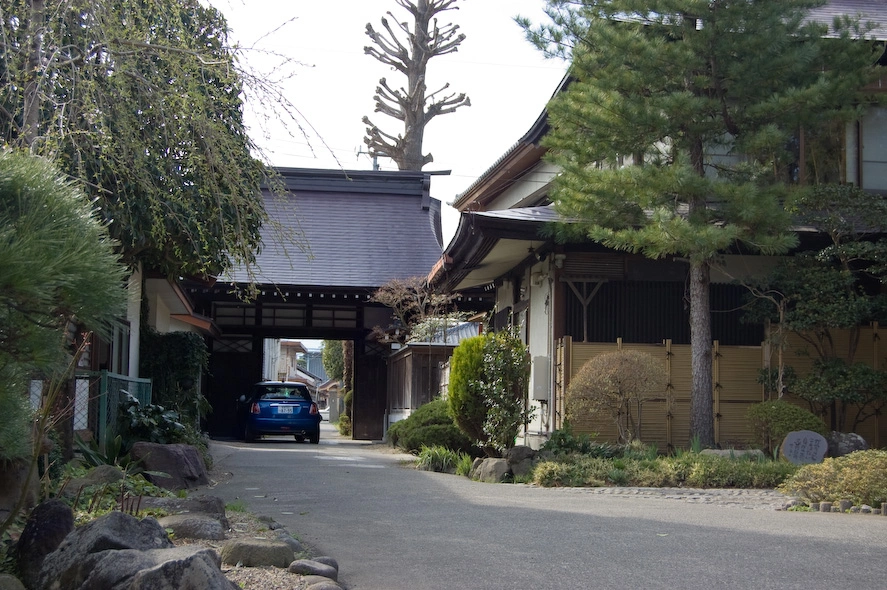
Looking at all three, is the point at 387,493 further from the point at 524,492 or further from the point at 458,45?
the point at 458,45

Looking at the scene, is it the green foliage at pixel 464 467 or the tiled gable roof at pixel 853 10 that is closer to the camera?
the green foliage at pixel 464 467

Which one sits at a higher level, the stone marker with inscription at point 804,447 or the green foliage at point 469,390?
the green foliage at point 469,390

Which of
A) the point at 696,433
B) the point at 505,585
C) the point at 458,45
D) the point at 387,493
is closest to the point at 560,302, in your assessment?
the point at 696,433

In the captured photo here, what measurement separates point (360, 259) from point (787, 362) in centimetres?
1548

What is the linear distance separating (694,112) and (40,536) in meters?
9.71

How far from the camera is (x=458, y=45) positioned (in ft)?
91.0

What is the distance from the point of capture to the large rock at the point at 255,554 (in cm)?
541

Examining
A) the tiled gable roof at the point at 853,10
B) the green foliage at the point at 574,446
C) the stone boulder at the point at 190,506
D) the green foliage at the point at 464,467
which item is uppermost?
the tiled gable roof at the point at 853,10

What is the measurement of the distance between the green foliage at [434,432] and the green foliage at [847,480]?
6.53m

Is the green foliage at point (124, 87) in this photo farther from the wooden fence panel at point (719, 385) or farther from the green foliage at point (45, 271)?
the wooden fence panel at point (719, 385)

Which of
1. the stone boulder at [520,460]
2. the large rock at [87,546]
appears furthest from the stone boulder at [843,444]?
the large rock at [87,546]

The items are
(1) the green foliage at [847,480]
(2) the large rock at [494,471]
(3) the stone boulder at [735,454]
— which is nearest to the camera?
(1) the green foliage at [847,480]

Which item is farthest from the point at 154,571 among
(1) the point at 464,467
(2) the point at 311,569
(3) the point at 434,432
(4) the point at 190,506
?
(3) the point at 434,432

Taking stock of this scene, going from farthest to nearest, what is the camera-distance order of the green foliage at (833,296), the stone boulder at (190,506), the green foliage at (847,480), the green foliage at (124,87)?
the green foliage at (833,296) → the green foliage at (847,480) → the stone boulder at (190,506) → the green foliage at (124,87)
